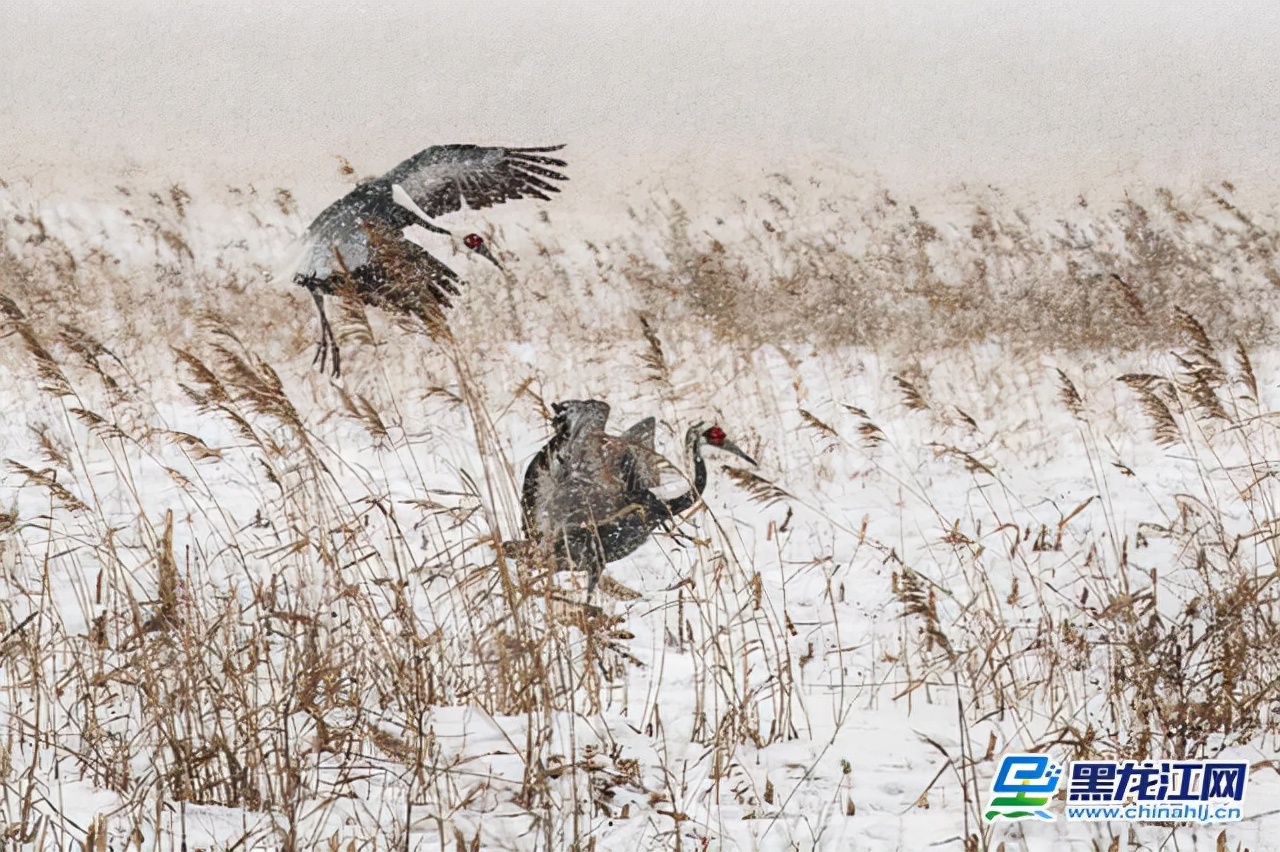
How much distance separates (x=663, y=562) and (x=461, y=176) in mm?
1880

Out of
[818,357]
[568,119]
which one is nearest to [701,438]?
[818,357]

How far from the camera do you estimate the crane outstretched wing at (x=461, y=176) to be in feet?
15.5

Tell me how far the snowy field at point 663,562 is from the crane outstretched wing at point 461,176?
656 mm

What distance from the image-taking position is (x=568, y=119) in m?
18.1

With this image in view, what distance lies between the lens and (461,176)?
4.78 meters

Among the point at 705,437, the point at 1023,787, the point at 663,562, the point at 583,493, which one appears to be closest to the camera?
the point at 1023,787

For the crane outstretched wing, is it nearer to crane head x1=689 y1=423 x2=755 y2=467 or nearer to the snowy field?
the snowy field

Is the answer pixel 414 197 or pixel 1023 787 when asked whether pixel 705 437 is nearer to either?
pixel 1023 787

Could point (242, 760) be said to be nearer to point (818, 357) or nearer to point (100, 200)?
point (818, 357)

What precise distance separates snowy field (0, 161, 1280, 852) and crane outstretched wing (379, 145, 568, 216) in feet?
2.15

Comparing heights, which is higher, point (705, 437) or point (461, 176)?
point (461, 176)

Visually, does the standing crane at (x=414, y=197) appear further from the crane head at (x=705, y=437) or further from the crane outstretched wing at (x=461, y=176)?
the crane head at (x=705, y=437)

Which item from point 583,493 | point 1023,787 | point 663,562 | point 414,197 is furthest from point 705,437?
point 414,197

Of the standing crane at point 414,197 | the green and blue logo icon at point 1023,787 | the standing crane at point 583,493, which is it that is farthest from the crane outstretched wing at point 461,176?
the green and blue logo icon at point 1023,787
